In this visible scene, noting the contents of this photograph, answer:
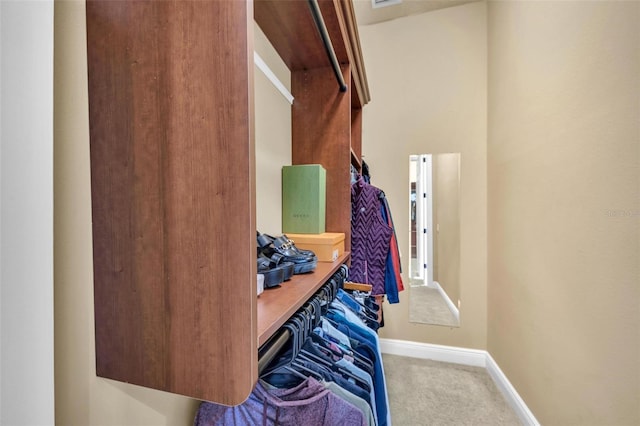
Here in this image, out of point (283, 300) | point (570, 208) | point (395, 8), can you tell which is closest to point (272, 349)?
point (283, 300)

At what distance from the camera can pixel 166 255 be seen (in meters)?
0.39

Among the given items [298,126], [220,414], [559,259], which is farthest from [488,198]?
[220,414]

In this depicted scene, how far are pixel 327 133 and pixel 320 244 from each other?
0.54 meters

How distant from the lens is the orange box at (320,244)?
3.12 feet

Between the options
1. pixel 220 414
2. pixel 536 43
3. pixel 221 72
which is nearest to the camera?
pixel 221 72

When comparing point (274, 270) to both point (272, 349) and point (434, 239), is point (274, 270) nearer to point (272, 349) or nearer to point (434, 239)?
point (272, 349)

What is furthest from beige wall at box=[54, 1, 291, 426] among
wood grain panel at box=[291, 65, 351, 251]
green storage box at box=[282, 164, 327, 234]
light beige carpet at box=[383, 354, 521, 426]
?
light beige carpet at box=[383, 354, 521, 426]

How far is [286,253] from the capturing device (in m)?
0.77

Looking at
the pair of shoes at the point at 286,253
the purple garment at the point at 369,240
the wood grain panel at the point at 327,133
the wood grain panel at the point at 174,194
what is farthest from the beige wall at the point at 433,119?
the wood grain panel at the point at 174,194

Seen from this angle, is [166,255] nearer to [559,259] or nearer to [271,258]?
[271,258]

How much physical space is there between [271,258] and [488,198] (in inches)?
81.9

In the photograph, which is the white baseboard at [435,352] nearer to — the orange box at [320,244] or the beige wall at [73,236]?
the orange box at [320,244]

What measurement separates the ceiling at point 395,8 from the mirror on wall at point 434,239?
120 centimetres

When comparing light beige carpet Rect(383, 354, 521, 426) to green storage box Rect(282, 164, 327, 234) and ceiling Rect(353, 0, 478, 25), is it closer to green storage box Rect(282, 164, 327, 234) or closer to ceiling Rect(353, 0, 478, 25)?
green storage box Rect(282, 164, 327, 234)
